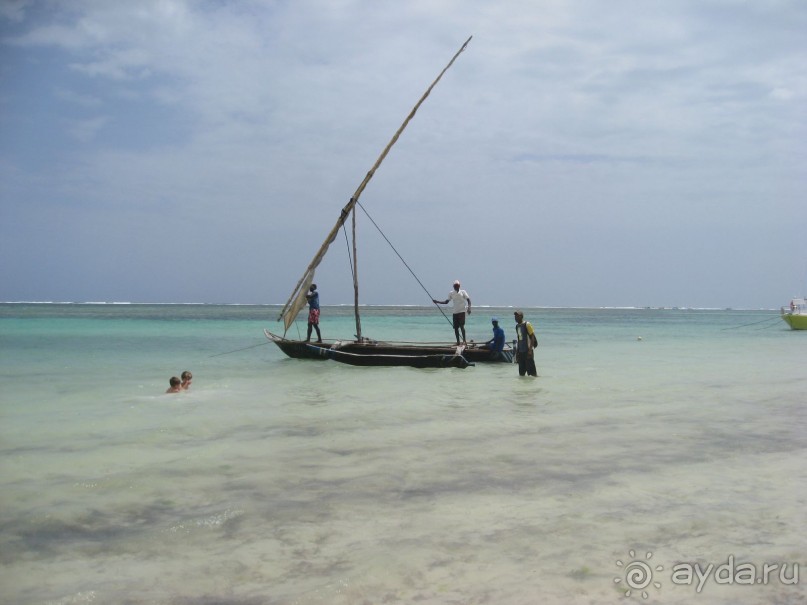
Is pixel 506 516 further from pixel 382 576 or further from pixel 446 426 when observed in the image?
pixel 446 426

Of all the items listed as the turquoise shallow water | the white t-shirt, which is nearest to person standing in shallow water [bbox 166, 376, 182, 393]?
the turquoise shallow water

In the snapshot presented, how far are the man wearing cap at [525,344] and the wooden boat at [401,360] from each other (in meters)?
2.60

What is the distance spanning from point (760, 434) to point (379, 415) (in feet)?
18.7

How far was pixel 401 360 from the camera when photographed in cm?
1909

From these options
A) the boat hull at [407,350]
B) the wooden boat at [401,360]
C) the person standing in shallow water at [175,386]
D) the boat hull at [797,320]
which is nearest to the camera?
the person standing in shallow water at [175,386]

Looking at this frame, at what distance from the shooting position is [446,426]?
32.1 feet

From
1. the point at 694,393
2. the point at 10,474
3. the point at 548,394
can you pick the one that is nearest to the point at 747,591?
the point at 10,474

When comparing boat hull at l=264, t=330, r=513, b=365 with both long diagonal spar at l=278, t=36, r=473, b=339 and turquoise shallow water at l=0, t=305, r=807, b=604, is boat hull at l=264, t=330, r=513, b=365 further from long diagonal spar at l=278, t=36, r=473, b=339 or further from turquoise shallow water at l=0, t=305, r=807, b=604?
turquoise shallow water at l=0, t=305, r=807, b=604

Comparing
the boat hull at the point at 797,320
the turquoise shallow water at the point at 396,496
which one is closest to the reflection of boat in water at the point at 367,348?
the turquoise shallow water at the point at 396,496

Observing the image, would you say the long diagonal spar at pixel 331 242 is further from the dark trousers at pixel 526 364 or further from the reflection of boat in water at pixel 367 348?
the dark trousers at pixel 526 364

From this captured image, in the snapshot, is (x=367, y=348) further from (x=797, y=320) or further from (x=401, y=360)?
(x=797, y=320)

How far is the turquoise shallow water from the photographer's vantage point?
13.8 ft

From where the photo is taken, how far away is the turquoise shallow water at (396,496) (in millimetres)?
4219

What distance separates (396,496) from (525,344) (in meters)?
10.4
